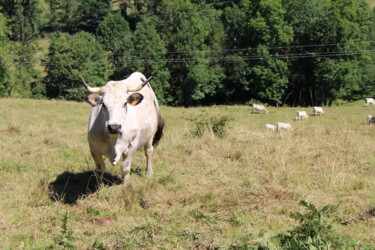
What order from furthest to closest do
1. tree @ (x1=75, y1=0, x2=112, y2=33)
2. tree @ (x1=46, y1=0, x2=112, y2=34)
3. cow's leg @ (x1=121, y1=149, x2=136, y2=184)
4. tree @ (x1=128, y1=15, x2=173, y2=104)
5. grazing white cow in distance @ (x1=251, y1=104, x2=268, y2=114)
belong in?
tree @ (x1=46, y1=0, x2=112, y2=34)
tree @ (x1=75, y1=0, x2=112, y2=33)
tree @ (x1=128, y1=15, x2=173, y2=104)
grazing white cow in distance @ (x1=251, y1=104, x2=268, y2=114)
cow's leg @ (x1=121, y1=149, x2=136, y2=184)

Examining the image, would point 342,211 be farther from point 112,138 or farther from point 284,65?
point 284,65

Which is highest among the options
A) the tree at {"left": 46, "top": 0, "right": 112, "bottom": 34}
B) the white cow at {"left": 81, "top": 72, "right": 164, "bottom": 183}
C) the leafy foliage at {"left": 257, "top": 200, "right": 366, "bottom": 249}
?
the tree at {"left": 46, "top": 0, "right": 112, "bottom": 34}

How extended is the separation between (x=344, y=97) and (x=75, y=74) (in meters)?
40.7

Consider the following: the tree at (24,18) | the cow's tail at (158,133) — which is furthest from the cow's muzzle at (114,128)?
the tree at (24,18)

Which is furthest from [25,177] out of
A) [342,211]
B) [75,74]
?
[75,74]

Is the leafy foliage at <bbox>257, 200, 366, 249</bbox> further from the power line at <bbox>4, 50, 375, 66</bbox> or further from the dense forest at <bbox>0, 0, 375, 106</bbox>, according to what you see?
the power line at <bbox>4, 50, 375, 66</bbox>

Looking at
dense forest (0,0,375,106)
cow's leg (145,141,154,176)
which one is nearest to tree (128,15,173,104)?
dense forest (0,0,375,106)

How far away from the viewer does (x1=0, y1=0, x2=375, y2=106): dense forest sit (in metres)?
54.3

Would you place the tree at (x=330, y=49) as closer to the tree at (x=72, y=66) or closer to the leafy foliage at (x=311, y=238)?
the tree at (x=72, y=66)

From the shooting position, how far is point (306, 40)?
191 feet

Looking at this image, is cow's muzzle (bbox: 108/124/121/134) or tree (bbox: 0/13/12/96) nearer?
cow's muzzle (bbox: 108/124/121/134)

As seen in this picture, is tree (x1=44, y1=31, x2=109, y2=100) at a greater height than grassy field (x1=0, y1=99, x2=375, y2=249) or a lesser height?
lesser

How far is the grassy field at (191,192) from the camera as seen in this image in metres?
5.61

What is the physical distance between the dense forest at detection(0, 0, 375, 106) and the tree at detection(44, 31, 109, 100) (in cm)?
16
